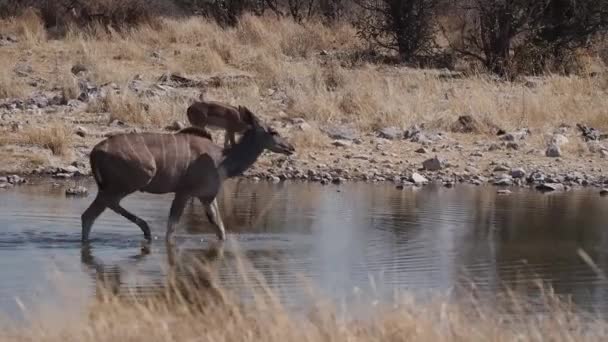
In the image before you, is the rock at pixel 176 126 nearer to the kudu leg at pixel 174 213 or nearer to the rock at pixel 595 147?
the rock at pixel 595 147

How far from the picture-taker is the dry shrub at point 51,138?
18281 mm

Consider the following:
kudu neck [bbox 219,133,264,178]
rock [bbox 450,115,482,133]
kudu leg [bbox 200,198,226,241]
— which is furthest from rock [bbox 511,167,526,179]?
kudu leg [bbox 200,198,226,241]

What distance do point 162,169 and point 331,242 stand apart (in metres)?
1.72

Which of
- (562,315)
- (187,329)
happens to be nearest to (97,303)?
(187,329)

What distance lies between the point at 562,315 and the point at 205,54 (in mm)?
19872

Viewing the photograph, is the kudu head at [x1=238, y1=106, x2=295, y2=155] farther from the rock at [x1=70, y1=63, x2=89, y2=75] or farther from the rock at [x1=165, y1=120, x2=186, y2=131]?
the rock at [x1=70, y1=63, x2=89, y2=75]

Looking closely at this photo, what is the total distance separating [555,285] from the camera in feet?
35.4

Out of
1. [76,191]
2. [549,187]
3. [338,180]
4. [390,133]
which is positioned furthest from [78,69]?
[549,187]

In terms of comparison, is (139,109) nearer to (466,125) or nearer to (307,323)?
(466,125)

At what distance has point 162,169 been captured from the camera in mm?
12758

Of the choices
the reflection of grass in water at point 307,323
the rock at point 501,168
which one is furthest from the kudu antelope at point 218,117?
the reflection of grass in water at point 307,323

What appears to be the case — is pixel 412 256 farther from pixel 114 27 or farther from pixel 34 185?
pixel 114 27

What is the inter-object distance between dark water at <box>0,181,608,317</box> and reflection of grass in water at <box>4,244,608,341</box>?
1.74ft

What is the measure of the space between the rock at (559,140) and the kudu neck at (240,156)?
22.8ft
